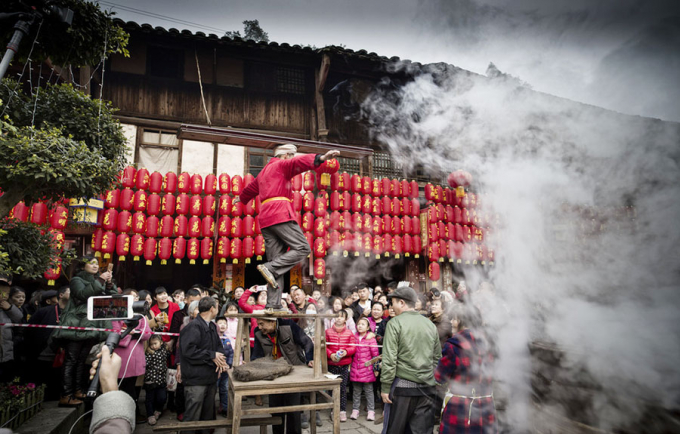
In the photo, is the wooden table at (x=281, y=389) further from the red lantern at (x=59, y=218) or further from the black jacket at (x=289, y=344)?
the red lantern at (x=59, y=218)

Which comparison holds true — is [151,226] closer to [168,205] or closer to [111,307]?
[168,205]

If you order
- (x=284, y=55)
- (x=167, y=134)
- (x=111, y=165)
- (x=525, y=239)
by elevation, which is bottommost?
(x=525, y=239)

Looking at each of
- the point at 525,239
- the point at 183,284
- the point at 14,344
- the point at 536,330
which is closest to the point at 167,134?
the point at 183,284

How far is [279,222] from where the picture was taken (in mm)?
4395

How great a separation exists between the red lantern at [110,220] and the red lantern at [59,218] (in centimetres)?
74

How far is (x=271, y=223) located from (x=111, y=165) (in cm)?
225

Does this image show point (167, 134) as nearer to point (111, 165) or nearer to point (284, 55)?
point (284, 55)

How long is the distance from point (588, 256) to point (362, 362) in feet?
14.1

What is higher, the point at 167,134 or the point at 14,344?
the point at 167,134

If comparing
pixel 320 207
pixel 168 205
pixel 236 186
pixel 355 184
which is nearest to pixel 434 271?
pixel 355 184

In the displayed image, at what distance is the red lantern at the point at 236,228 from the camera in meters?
9.48

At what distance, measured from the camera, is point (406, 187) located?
11.0m

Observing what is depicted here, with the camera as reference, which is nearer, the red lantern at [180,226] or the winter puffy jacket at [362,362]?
the winter puffy jacket at [362,362]

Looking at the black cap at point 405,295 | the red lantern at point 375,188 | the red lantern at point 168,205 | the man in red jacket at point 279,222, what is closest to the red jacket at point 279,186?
the man in red jacket at point 279,222
